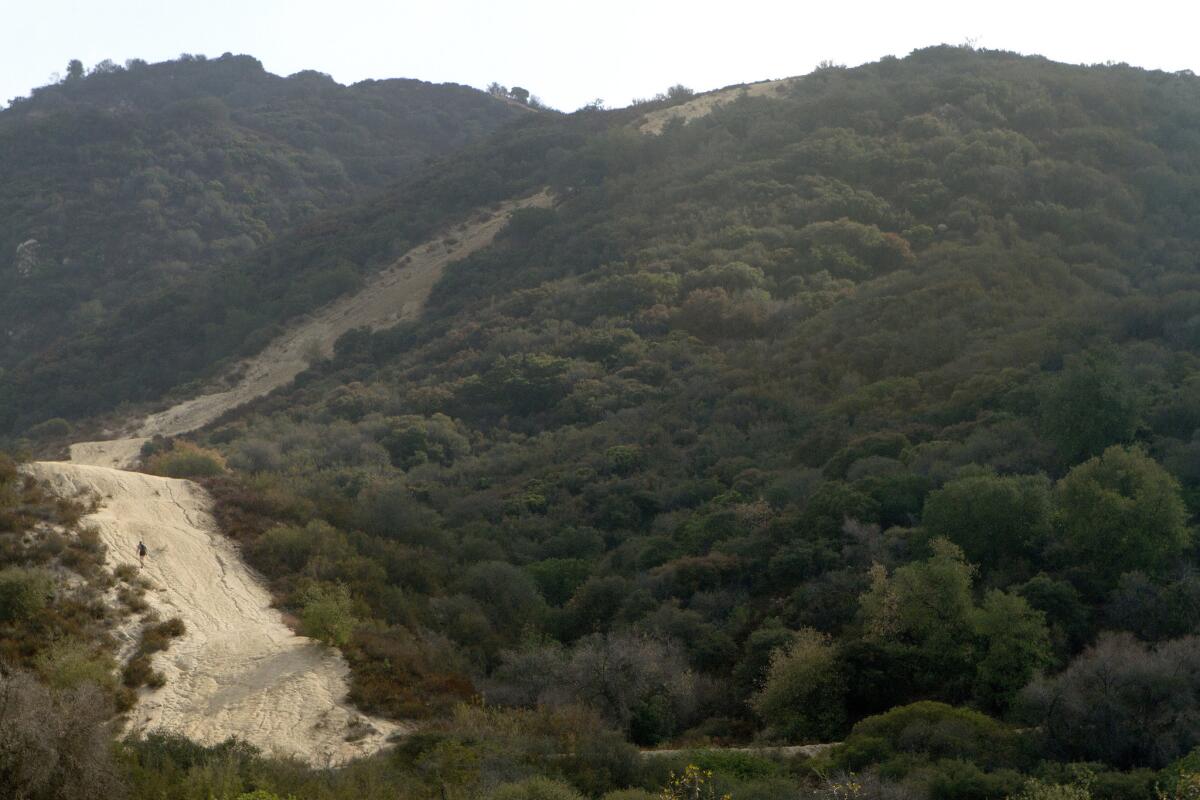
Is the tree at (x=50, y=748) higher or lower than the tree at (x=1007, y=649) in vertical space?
higher

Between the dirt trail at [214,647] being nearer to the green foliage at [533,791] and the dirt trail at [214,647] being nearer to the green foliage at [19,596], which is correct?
the green foliage at [19,596]

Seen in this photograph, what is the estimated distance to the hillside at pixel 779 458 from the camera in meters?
15.7

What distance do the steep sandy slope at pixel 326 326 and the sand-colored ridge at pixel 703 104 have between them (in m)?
8.87

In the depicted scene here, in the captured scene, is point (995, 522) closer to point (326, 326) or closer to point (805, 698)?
point (805, 698)

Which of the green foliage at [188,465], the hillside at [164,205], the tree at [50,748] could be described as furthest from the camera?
the hillside at [164,205]

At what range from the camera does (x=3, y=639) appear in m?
17.2

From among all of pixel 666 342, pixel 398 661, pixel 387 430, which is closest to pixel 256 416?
pixel 387 430

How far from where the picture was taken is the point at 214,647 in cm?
1927

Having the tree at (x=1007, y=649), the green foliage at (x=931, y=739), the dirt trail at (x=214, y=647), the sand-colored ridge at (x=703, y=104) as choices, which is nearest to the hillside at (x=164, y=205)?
the sand-colored ridge at (x=703, y=104)

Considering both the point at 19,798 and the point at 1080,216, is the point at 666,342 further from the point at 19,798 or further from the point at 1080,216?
the point at 19,798

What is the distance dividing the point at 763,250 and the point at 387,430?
1755cm

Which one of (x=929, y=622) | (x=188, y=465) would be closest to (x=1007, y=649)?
(x=929, y=622)

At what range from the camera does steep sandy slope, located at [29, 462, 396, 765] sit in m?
17.0

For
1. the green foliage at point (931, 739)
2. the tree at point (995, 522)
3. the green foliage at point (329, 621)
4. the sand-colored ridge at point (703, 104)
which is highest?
the sand-colored ridge at point (703, 104)
